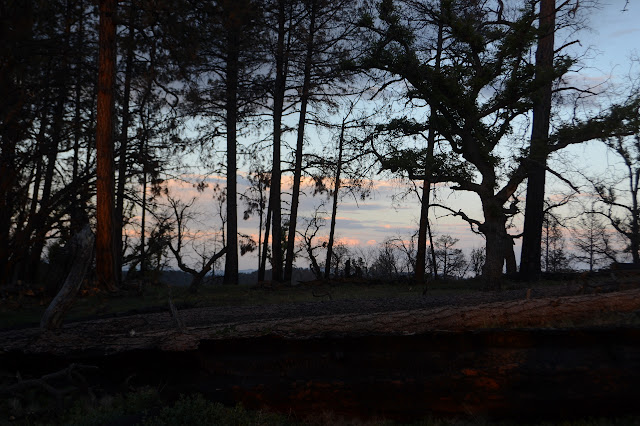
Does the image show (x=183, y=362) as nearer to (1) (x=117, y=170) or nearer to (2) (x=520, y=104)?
(2) (x=520, y=104)

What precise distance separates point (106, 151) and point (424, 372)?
12999 mm

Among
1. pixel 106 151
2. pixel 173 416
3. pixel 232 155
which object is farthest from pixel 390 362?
pixel 232 155

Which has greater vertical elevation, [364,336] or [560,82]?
[560,82]

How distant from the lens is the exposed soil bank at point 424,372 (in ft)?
16.1

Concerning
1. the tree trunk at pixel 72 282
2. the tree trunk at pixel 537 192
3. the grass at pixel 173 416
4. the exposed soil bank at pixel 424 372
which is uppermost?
the tree trunk at pixel 537 192

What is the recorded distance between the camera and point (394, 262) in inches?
1083

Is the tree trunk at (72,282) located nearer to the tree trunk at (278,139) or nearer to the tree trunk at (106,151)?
the tree trunk at (106,151)

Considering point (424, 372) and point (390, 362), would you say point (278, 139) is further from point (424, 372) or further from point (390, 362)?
point (424, 372)

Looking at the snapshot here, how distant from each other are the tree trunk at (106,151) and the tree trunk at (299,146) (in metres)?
7.84

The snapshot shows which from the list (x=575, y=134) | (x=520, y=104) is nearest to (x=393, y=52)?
(x=520, y=104)

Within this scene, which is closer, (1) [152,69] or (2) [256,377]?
(2) [256,377]

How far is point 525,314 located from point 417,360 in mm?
1727

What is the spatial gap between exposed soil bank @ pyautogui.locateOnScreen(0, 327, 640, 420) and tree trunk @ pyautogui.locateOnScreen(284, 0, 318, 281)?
616 inches

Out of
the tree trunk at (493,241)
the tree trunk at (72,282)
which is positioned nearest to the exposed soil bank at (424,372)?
the tree trunk at (72,282)
